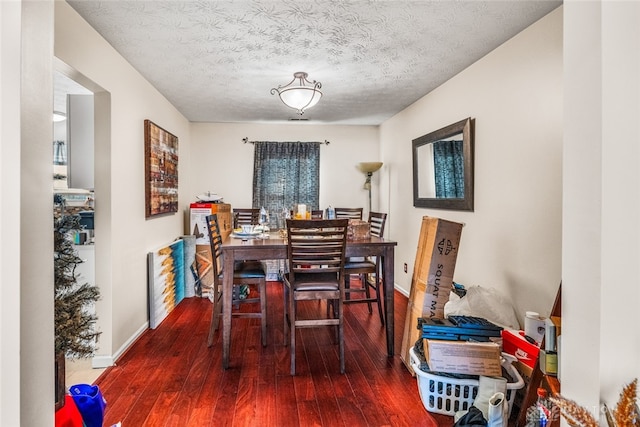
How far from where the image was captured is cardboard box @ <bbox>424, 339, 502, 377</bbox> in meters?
1.83

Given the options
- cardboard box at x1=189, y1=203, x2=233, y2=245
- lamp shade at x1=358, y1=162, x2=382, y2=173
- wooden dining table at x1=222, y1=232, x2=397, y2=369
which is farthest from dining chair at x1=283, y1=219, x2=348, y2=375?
lamp shade at x1=358, y1=162, x2=382, y2=173

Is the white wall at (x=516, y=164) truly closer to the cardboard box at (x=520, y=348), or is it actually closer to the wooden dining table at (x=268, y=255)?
the cardboard box at (x=520, y=348)

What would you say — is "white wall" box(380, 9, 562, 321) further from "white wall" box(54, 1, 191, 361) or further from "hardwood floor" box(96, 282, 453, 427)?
"white wall" box(54, 1, 191, 361)

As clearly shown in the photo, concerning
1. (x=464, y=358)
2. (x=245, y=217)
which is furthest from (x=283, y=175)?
(x=464, y=358)

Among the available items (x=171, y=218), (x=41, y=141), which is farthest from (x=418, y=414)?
(x=171, y=218)

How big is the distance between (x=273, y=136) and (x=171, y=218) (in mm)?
1955

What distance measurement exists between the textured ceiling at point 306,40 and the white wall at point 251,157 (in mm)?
1374

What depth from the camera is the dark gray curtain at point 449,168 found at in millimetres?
3012

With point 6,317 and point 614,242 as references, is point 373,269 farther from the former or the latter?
point 6,317

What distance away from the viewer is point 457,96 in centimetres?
304

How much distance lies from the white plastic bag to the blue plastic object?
211 centimetres

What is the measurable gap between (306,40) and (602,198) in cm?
A: 207

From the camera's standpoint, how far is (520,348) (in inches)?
75.7

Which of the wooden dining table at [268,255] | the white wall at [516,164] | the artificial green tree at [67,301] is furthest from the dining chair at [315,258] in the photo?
the white wall at [516,164]
